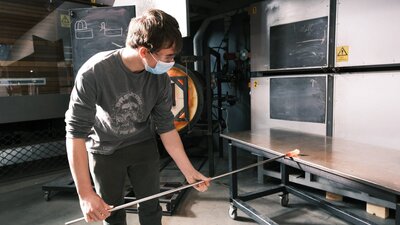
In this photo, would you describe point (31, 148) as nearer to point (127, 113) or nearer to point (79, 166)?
point (127, 113)

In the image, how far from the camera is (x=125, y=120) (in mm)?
1287

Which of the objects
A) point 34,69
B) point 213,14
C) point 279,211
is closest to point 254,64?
point 213,14

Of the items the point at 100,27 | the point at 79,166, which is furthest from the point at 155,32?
the point at 100,27

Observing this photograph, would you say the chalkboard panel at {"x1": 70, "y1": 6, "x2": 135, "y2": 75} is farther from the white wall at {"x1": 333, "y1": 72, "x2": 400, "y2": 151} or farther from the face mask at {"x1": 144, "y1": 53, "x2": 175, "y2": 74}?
the white wall at {"x1": 333, "y1": 72, "x2": 400, "y2": 151}

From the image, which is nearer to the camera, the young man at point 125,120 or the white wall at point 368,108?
the young man at point 125,120

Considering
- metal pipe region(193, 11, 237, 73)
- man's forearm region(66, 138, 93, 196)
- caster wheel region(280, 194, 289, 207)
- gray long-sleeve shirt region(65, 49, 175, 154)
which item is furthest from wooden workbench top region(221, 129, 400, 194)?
metal pipe region(193, 11, 237, 73)

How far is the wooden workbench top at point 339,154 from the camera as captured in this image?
1209 millimetres

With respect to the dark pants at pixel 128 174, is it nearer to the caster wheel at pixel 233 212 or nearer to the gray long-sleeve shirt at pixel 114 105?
the gray long-sleeve shirt at pixel 114 105

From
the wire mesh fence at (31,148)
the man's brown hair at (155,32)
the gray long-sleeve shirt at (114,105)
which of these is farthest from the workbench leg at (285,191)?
the wire mesh fence at (31,148)

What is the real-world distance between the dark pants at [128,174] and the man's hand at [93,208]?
307mm

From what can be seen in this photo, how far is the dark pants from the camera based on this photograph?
1309mm

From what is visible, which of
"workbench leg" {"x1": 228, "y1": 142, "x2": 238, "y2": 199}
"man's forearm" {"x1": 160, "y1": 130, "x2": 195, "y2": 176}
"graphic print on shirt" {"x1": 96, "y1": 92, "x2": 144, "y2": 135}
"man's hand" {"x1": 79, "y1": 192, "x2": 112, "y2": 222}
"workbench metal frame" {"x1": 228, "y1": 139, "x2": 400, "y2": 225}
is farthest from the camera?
"workbench leg" {"x1": 228, "y1": 142, "x2": 238, "y2": 199}

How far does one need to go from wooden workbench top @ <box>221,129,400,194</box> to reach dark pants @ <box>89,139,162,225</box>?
726mm

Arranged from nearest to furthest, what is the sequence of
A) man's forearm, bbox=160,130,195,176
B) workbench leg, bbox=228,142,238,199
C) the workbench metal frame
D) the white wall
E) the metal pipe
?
the workbench metal frame < man's forearm, bbox=160,130,195,176 < the white wall < workbench leg, bbox=228,142,238,199 < the metal pipe
